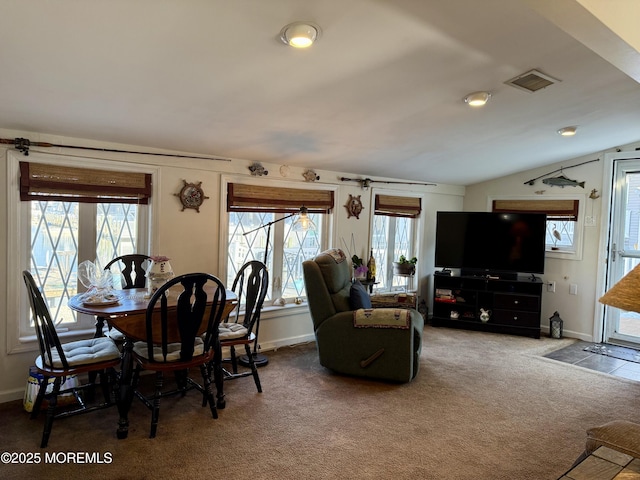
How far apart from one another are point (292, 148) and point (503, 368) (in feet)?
8.84

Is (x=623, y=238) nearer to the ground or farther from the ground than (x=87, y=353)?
farther from the ground

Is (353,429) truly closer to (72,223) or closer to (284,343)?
(284,343)

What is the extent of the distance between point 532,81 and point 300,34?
1630 millimetres

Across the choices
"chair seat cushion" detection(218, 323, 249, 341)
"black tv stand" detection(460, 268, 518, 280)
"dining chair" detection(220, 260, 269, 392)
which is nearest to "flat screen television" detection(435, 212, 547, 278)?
"black tv stand" detection(460, 268, 518, 280)

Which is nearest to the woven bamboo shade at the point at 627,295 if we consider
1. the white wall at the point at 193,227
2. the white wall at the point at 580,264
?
the white wall at the point at 193,227

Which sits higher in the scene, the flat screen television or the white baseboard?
the flat screen television

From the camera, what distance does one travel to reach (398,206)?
5.20m

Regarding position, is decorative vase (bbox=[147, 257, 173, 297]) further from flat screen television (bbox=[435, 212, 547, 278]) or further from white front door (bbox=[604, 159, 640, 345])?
white front door (bbox=[604, 159, 640, 345])

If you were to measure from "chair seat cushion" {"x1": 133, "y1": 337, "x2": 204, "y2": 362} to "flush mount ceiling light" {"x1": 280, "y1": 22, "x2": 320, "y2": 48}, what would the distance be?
183cm

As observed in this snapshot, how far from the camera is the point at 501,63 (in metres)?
2.42

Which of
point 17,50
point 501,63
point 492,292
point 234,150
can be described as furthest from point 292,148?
point 492,292

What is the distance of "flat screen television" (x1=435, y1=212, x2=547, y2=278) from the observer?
16.4 ft

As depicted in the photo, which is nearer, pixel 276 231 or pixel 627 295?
pixel 627 295

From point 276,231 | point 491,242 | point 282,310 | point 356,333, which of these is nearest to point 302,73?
point 356,333
